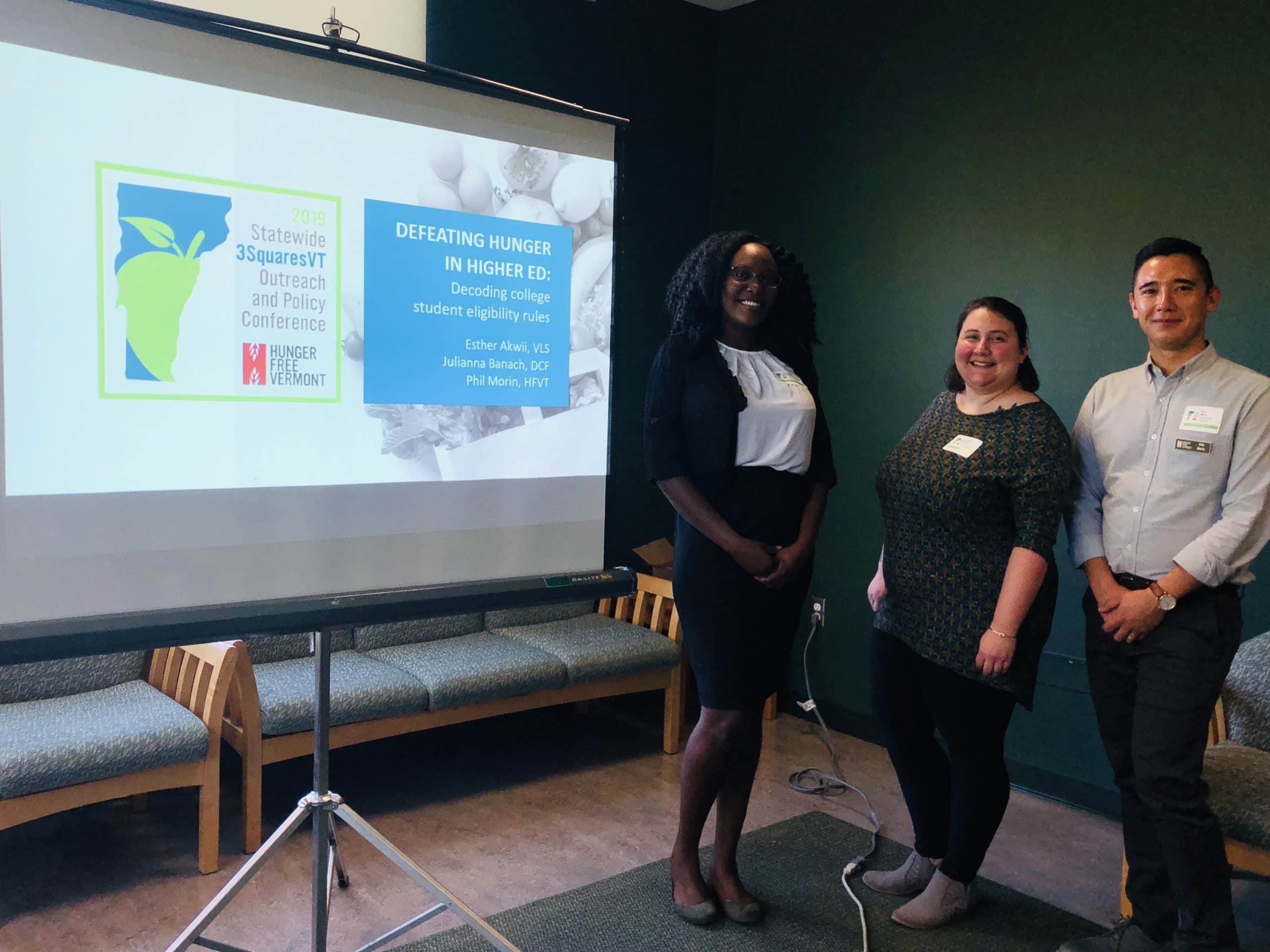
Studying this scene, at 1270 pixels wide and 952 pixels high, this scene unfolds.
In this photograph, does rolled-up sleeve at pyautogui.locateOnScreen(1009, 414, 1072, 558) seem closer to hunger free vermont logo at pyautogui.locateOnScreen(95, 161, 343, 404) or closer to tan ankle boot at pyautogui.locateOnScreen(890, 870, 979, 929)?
tan ankle boot at pyautogui.locateOnScreen(890, 870, 979, 929)

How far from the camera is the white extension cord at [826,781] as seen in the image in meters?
2.45

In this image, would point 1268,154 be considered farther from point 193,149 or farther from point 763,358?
point 193,149

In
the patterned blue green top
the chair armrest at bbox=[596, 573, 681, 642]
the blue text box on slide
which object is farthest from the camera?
the chair armrest at bbox=[596, 573, 681, 642]

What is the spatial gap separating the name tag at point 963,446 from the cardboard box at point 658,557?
1909 millimetres

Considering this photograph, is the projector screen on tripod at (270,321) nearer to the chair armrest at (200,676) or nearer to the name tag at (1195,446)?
the chair armrest at (200,676)

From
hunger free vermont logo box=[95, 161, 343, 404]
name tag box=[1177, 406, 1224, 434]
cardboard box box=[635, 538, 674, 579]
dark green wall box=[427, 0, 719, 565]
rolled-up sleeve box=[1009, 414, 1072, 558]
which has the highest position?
dark green wall box=[427, 0, 719, 565]

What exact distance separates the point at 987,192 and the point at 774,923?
2.44 meters

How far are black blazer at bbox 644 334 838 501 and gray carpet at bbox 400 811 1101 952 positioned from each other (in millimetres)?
1014

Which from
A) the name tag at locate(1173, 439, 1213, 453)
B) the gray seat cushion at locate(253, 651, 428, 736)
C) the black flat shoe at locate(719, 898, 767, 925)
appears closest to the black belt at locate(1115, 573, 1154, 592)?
the name tag at locate(1173, 439, 1213, 453)

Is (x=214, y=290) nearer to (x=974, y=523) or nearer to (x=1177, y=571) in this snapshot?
(x=974, y=523)

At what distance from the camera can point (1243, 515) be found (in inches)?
73.9

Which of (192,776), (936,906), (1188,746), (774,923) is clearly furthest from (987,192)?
(192,776)

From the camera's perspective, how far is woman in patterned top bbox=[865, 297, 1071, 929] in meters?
2.03

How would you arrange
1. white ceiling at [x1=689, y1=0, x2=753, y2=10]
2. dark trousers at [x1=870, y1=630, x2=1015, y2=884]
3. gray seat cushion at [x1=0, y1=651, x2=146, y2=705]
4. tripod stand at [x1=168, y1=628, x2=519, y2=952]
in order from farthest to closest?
white ceiling at [x1=689, y1=0, x2=753, y2=10], gray seat cushion at [x1=0, y1=651, x2=146, y2=705], dark trousers at [x1=870, y1=630, x2=1015, y2=884], tripod stand at [x1=168, y1=628, x2=519, y2=952]
